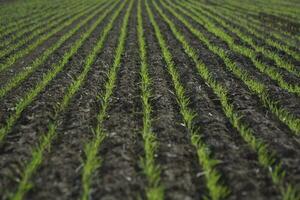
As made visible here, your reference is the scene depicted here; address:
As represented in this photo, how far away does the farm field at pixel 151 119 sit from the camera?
12.1 feet

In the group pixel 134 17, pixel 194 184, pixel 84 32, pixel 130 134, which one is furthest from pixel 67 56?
pixel 134 17

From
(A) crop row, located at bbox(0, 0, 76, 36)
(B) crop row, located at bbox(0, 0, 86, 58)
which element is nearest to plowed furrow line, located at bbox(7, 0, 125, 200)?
(B) crop row, located at bbox(0, 0, 86, 58)

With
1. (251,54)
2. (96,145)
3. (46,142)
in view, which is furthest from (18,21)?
(96,145)

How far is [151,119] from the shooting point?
5305mm

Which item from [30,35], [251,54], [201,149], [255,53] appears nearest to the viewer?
[201,149]

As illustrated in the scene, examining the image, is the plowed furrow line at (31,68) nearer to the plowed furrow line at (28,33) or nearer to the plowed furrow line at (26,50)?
the plowed furrow line at (26,50)

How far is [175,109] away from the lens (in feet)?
18.8

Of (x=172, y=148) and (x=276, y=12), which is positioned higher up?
(x=172, y=148)

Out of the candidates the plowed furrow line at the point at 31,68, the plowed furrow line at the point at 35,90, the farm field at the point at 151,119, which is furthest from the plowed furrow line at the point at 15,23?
the plowed furrow line at the point at 35,90

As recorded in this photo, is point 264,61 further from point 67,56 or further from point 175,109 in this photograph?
point 67,56

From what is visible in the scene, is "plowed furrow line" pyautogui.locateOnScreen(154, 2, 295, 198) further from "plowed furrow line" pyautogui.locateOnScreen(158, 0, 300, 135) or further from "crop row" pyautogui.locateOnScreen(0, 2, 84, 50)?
"crop row" pyautogui.locateOnScreen(0, 2, 84, 50)

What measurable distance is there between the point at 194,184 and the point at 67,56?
650 cm

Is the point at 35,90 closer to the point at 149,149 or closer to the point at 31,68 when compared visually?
the point at 31,68

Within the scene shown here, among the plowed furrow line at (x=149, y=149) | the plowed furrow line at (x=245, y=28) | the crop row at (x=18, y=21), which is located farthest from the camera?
the crop row at (x=18, y=21)
